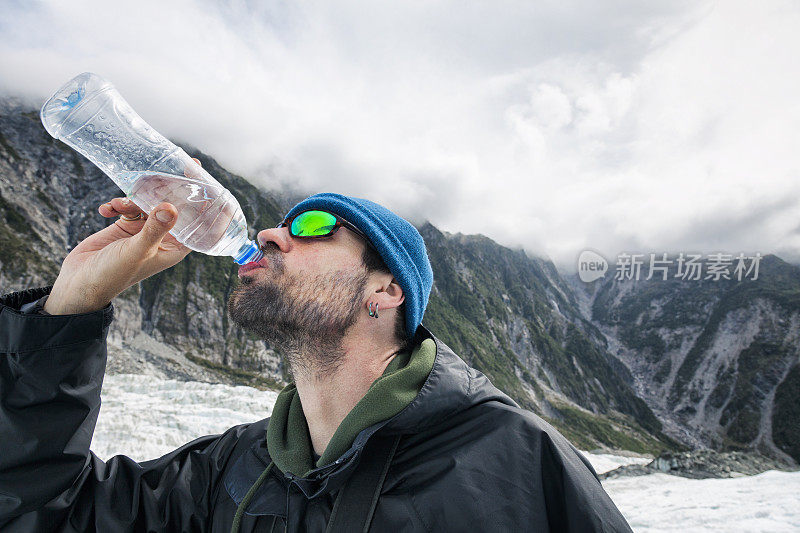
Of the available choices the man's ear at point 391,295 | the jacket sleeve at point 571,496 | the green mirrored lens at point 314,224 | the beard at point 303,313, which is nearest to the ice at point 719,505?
the jacket sleeve at point 571,496

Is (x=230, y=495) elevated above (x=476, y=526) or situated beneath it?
situated beneath

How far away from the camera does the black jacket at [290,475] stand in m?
2.27

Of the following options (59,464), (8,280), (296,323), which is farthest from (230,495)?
(8,280)

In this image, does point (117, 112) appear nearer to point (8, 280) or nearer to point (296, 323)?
point (296, 323)

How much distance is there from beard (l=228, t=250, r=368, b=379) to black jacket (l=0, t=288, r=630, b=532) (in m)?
0.77

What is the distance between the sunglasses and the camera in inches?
138

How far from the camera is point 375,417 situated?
8.29 feet

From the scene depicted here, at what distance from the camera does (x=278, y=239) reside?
11.3ft

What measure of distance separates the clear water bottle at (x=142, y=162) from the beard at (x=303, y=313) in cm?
86

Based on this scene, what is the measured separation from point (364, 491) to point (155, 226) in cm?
220

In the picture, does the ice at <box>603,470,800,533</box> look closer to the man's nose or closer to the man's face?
the man's face

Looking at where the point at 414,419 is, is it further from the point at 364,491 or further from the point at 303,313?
the point at 303,313

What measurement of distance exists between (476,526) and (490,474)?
276mm

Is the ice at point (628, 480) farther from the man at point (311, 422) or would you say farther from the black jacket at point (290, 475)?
the man at point (311, 422)
